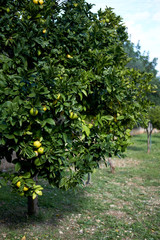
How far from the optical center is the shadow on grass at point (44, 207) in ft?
14.0

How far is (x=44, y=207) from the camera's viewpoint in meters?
5.00

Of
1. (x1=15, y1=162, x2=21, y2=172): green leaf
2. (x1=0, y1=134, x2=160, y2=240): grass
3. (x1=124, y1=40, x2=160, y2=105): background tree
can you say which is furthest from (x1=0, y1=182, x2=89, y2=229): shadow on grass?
(x1=124, y1=40, x2=160, y2=105): background tree

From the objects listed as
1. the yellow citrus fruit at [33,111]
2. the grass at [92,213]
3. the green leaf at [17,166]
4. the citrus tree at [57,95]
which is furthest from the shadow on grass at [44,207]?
the yellow citrus fruit at [33,111]

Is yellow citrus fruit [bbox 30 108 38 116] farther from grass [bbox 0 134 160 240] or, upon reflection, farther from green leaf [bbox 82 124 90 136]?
grass [bbox 0 134 160 240]

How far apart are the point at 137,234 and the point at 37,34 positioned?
373 centimetres

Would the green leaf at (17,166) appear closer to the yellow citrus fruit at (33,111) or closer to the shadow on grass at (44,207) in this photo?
the yellow citrus fruit at (33,111)

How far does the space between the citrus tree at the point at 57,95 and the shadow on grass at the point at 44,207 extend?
943mm

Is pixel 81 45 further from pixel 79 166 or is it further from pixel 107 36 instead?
pixel 79 166

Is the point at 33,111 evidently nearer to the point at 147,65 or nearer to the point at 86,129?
the point at 86,129

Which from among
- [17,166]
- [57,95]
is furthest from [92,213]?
[57,95]

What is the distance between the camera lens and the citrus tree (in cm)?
Result: 264

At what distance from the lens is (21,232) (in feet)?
12.7

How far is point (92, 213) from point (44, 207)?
41.8 inches

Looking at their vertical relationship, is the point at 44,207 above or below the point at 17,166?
below
